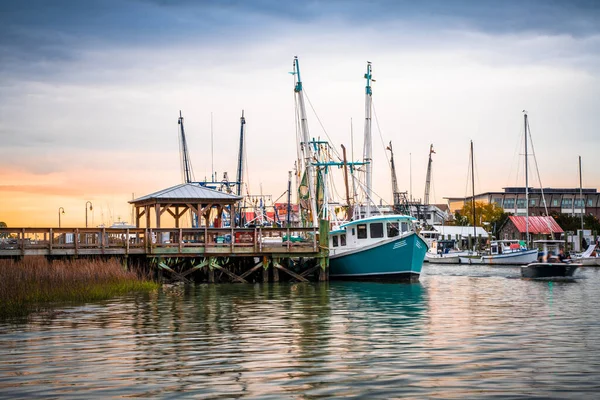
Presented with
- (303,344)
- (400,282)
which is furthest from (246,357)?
(400,282)

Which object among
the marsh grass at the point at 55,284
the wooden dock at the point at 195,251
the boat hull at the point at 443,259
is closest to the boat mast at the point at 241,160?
the boat hull at the point at 443,259

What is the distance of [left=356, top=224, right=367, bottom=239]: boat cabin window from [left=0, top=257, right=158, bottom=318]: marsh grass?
1473 centimetres

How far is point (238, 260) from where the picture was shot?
164 ft

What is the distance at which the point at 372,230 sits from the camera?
49812 mm

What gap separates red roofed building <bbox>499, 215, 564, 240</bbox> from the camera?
361 feet

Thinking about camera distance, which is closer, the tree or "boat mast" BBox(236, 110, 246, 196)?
"boat mast" BBox(236, 110, 246, 196)

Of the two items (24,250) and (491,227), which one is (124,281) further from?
(491,227)

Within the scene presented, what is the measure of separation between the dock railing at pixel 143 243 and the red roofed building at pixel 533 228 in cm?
6838

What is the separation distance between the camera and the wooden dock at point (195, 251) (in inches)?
1711

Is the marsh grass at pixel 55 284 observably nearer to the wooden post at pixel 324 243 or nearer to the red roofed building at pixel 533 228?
the wooden post at pixel 324 243

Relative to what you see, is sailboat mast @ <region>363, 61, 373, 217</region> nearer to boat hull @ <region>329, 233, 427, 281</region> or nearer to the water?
boat hull @ <region>329, 233, 427, 281</region>

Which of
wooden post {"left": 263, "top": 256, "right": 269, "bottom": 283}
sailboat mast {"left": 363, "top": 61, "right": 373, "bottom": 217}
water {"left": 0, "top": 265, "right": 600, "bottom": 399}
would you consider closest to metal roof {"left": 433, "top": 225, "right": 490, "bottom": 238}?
sailboat mast {"left": 363, "top": 61, "right": 373, "bottom": 217}

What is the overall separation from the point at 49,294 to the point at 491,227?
345 feet

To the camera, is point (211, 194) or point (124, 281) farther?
point (211, 194)
